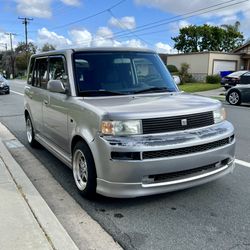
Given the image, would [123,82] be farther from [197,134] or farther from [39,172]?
[39,172]

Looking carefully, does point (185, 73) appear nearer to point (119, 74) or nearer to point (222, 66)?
point (222, 66)

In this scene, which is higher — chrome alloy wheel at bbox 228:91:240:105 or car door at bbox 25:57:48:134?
car door at bbox 25:57:48:134

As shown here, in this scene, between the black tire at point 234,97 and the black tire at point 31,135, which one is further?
the black tire at point 234,97

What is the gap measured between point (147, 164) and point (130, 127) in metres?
0.44

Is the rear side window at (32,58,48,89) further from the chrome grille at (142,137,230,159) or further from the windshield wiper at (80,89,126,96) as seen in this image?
the chrome grille at (142,137,230,159)

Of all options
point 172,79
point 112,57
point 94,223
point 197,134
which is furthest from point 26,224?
point 172,79

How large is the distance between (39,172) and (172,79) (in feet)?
8.45

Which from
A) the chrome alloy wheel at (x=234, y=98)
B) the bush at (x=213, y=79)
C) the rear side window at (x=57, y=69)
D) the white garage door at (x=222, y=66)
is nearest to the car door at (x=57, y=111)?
the rear side window at (x=57, y=69)

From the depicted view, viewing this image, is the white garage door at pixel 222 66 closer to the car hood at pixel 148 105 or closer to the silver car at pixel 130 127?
the silver car at pixel 130 127

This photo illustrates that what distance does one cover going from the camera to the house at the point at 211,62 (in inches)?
1570

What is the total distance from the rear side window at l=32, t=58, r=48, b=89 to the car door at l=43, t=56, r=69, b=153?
0.26 metres

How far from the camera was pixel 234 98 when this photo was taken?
54.7 ft

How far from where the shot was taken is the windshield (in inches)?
197

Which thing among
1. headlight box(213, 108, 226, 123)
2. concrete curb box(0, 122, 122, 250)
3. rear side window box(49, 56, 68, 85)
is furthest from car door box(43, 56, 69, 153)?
headlight box(213, 108, 226, 123)
